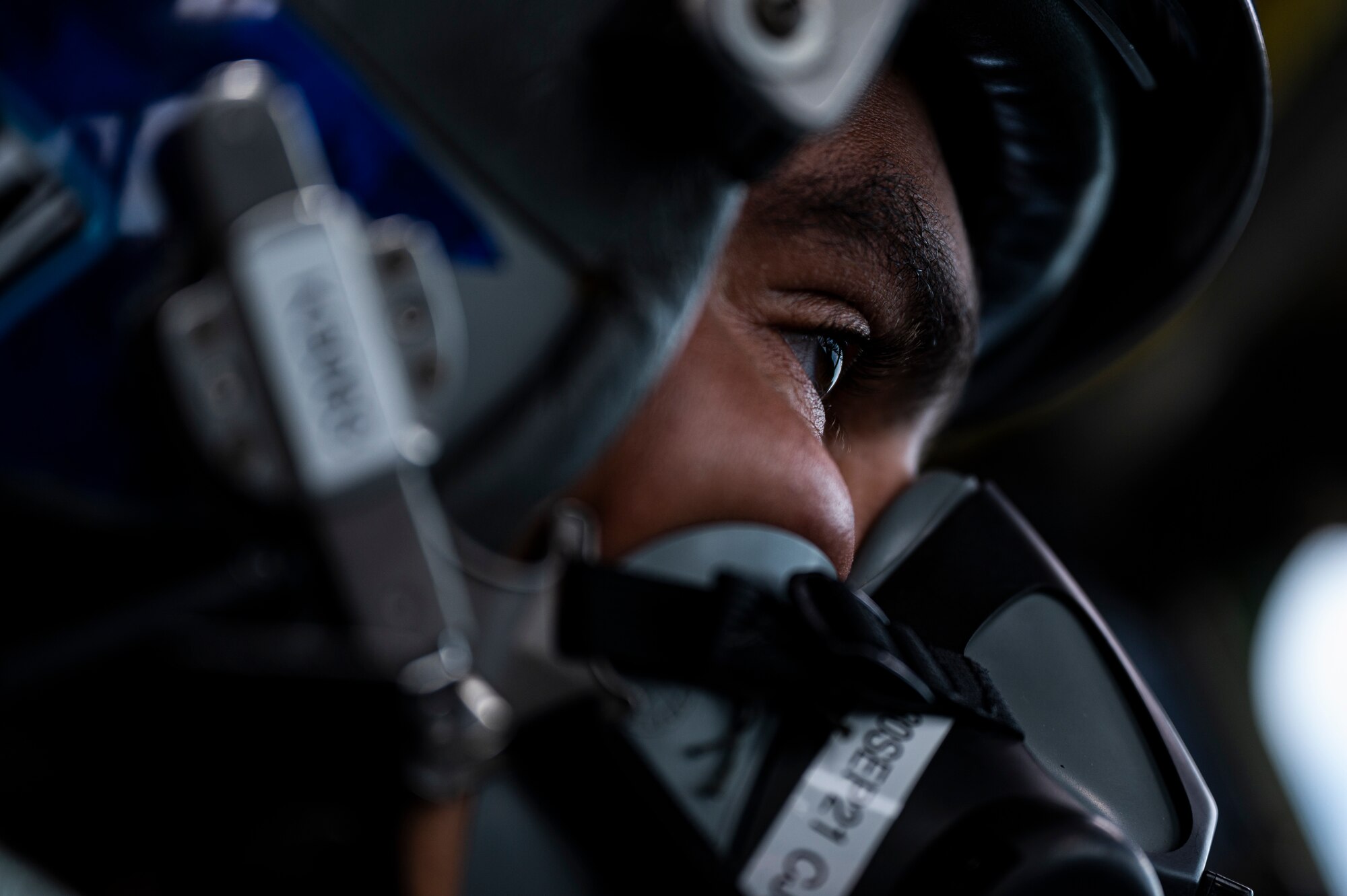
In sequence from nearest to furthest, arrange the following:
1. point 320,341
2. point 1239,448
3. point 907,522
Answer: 1. point 320,341
2. point 907,522
3. point 1239,448

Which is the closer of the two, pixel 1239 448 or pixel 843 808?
pixel 843 808

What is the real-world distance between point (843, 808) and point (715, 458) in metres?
0.20

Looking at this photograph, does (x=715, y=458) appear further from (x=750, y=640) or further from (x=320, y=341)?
(x=320, y=341)

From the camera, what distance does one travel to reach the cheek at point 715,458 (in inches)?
19.1

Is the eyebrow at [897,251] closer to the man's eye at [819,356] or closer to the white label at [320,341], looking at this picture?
the man's eye at [819,356]

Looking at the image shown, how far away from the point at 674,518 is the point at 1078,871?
316mm

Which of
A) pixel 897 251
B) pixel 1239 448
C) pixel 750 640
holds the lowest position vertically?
pixel 1239 448

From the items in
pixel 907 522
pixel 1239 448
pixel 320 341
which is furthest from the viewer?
pixel 1239 448

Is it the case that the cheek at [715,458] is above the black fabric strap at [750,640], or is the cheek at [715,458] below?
above

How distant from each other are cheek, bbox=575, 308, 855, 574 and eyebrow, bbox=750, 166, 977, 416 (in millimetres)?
74

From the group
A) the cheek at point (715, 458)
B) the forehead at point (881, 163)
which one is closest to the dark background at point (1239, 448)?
the forehead at point (881, 163)

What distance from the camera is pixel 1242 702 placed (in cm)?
196

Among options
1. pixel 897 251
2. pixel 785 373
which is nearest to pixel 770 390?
pixel 785 373

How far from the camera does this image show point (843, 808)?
0.54m
